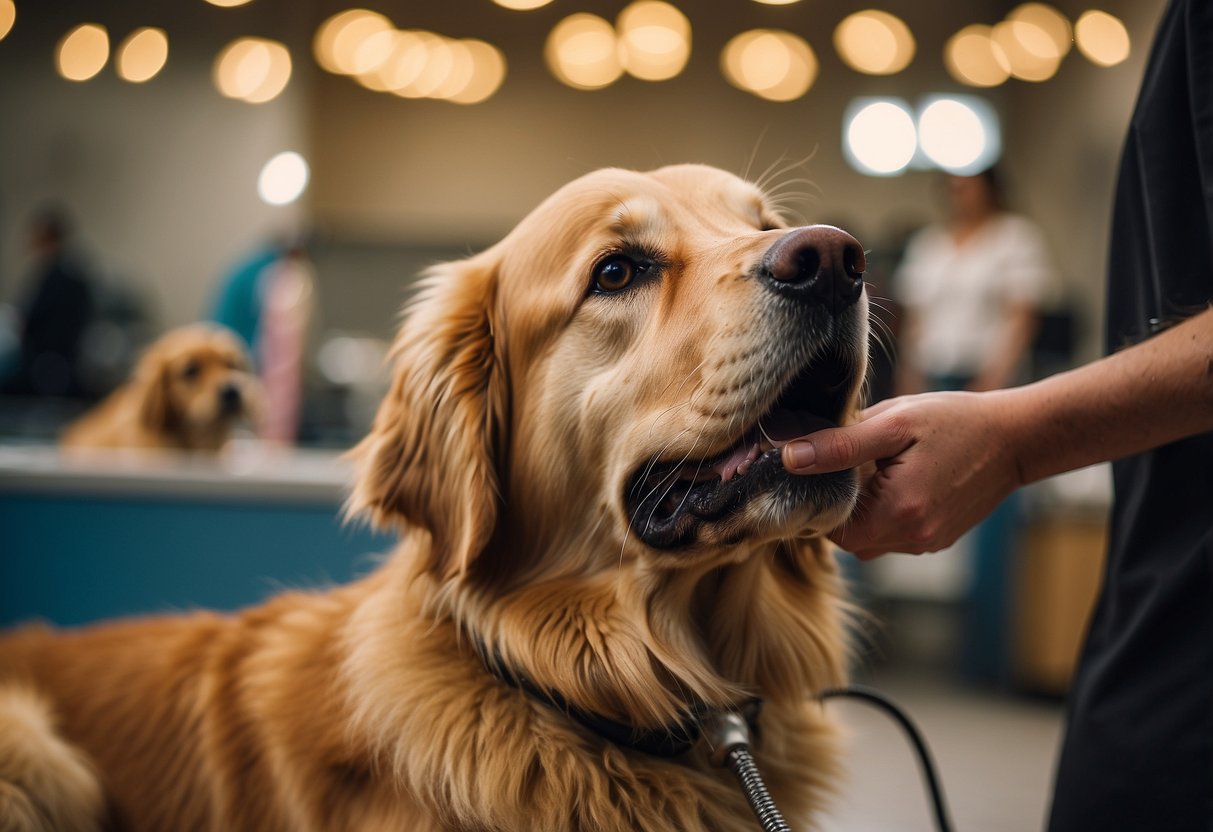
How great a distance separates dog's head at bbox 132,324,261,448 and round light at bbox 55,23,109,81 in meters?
7.30

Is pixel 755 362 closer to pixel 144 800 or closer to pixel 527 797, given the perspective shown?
pixel 527 797

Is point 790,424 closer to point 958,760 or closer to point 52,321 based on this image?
point 958,760

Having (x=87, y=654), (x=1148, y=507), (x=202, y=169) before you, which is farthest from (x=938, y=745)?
(x=202, y=169)

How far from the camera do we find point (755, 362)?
4.40 feet

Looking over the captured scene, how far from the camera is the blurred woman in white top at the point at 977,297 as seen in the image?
16.1 ft

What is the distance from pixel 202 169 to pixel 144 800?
1072cm

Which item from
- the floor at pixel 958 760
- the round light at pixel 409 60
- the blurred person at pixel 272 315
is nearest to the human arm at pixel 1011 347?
the floor at pixel 958 760

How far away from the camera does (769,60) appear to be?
1148cm

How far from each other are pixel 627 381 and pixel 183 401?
169 inches

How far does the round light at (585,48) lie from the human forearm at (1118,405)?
34.2ft

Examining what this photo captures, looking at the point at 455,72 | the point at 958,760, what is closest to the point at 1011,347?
the point at 958,760

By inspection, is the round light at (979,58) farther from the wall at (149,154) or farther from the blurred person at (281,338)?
the blurred person at (281,338)

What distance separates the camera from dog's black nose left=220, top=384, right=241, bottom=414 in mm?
5184

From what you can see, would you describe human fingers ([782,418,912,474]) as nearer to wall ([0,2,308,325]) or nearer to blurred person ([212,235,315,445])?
blurred person ([212,235,315,445])
